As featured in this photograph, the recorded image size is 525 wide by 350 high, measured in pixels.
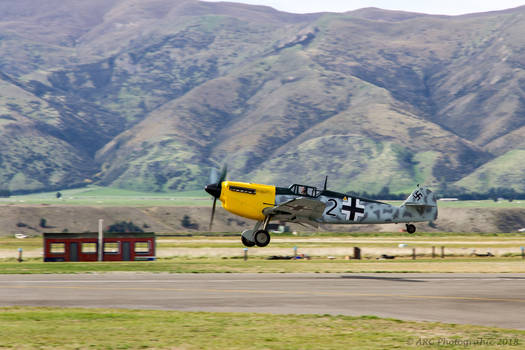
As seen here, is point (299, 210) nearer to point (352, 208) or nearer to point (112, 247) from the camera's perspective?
point (352, 208)

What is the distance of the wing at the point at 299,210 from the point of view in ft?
128

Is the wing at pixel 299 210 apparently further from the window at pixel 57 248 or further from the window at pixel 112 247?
the window at pixel 57 248

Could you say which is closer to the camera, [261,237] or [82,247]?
[261,237]

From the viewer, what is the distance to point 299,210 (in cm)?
3988

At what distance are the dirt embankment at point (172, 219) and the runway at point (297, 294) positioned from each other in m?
114

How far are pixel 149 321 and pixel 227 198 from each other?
17346 mm

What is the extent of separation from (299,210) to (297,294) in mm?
8643

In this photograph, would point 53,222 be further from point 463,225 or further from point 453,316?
point 453,316

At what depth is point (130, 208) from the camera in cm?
17338

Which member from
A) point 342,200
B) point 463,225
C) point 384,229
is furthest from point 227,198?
point 463,225

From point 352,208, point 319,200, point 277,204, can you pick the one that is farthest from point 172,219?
point 319,200

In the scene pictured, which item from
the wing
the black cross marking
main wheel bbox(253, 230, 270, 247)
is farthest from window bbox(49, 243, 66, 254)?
the black cross marking

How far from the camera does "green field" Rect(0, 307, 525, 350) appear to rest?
19375 millimetres

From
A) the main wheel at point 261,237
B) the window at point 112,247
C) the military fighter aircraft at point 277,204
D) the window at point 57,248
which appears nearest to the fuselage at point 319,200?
the military fighter aircraft at point 277,204
